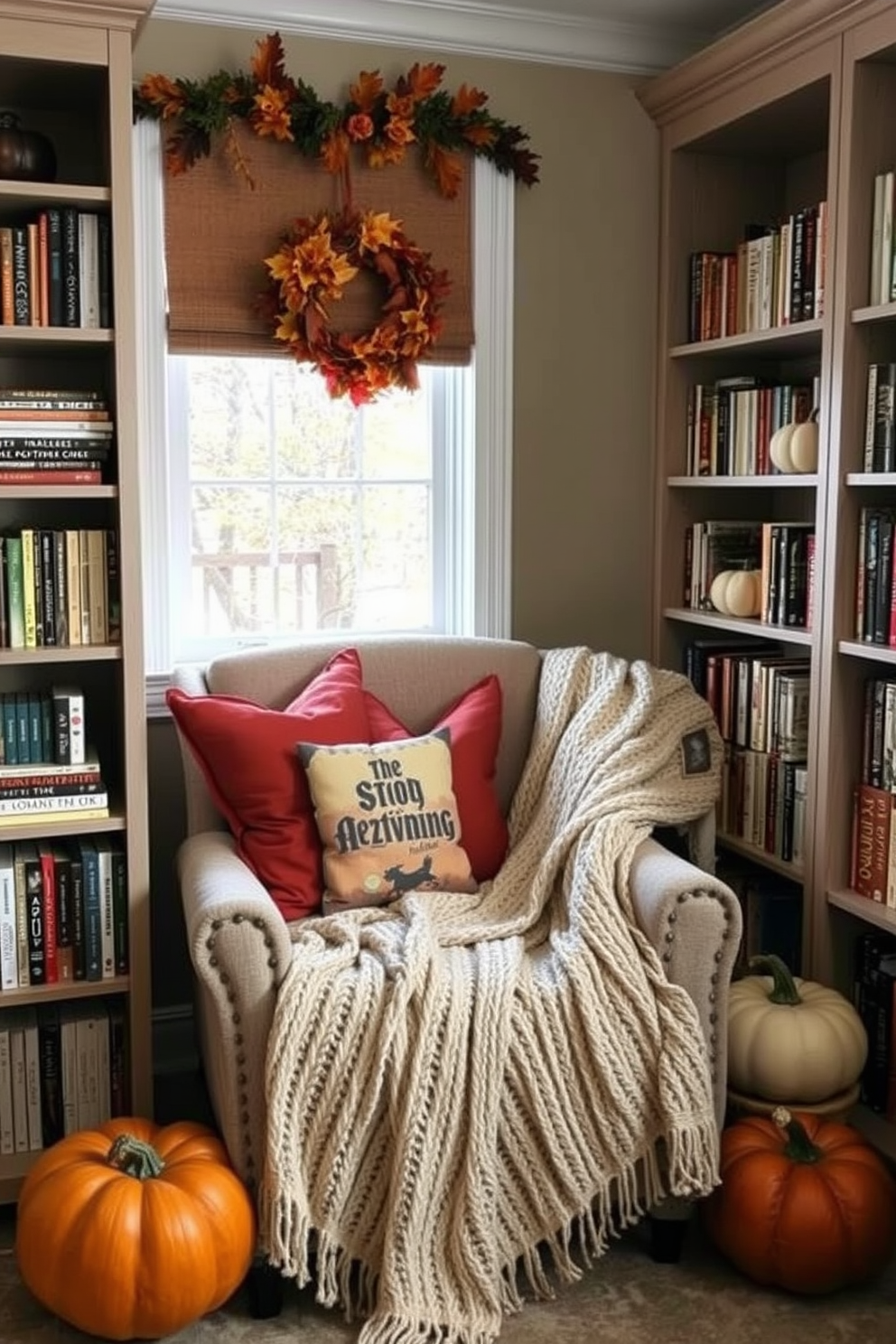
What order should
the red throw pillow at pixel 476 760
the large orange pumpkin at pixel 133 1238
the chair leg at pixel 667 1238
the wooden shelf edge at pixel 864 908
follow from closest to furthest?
the large orange pumpkin at pixel 133 1238
the chair leg at pixel 667 1238
the wooden shelf edge at pixel 864 908
the red throw pillow at pixel 476 760

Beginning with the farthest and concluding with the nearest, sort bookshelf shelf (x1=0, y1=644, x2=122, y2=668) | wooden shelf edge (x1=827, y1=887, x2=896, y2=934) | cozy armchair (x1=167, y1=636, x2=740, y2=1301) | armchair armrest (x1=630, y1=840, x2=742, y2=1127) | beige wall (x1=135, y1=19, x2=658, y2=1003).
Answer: beige wall (x1=135, y1=19, x2=658, y2=1003), wooden shelf edge (x1=827, y1=887, x2=896, y2=934), bookshelf shelf (x1=0, y1=644, x2=122, y2=668), armchair armrest (x1=630, y1=840, x2=742, y2=1127), cozy armchair (x1=167, y1=636, x2=740, y2=1301)

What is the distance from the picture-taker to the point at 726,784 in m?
3.12

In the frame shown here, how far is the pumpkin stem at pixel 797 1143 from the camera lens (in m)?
2.25

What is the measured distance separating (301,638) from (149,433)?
0.59m

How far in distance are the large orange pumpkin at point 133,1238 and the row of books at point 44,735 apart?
71 centimetres

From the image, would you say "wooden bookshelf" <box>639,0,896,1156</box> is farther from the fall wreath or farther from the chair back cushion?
the fall wreath

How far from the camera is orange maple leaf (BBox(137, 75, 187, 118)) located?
2783 mm

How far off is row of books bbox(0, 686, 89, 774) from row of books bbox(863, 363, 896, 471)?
61.1 inches

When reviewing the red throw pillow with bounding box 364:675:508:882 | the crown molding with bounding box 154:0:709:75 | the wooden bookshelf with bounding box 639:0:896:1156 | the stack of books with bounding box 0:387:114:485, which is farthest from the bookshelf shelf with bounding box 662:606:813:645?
the stack of books with bounding box 0:387:114:485

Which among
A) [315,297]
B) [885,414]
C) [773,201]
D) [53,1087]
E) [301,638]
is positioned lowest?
[53,1087]

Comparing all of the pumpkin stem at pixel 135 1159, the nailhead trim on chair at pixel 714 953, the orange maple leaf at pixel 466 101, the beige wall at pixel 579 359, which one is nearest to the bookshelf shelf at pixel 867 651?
the nailhead trim on chair at pixel 714 953

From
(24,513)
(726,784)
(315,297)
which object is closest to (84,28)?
(315,297)

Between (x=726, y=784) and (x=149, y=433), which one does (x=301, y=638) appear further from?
(x=726, y=784)

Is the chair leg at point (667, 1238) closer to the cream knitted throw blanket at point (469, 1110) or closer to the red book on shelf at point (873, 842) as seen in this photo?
the cream knitted throw blanket at point (469, 1110)
